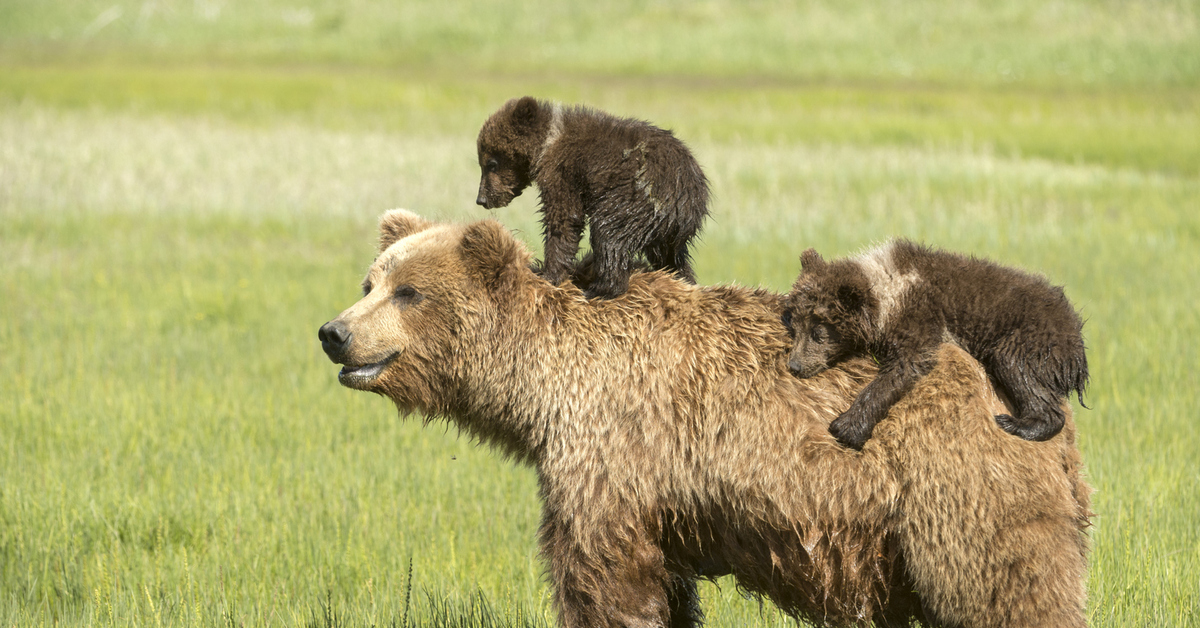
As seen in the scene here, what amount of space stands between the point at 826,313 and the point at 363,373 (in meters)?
1.66

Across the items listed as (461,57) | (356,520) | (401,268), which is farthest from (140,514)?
(461,57)

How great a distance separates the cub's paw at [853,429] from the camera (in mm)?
3604

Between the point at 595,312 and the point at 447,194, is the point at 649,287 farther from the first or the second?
the point at 447,194

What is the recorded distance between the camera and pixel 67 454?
7.46m

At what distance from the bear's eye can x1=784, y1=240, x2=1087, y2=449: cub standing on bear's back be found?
4.50 feet

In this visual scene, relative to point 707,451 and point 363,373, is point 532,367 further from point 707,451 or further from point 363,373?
point 707,451

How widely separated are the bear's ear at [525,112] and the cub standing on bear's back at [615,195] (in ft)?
0.38

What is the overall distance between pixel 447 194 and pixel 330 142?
681 centimetres

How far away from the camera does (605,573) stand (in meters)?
3.81

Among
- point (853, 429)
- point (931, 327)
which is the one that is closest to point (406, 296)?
point (853, 429)

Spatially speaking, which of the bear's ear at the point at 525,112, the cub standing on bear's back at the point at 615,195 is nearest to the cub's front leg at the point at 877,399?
the cub standing on bear's back at the point at 615,195

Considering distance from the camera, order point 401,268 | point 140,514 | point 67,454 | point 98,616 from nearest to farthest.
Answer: point 401,268 < point 98,616 < point 140,514 < point 67,454

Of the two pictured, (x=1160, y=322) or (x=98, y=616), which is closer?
(x=98, y=616)

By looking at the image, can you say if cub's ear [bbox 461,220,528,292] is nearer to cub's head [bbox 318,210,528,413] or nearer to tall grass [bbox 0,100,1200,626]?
cub's head [bbox 318,210,528,413]
